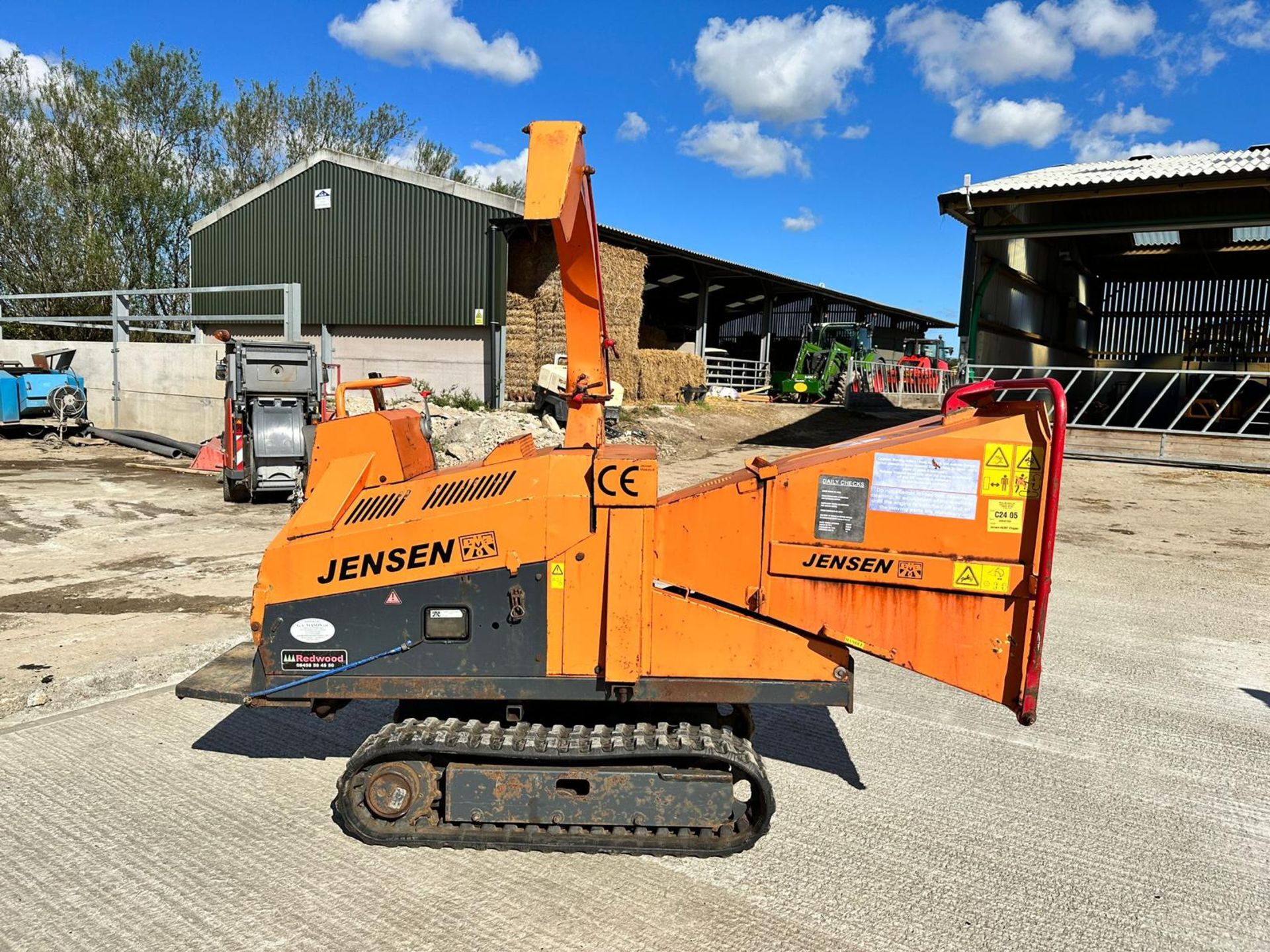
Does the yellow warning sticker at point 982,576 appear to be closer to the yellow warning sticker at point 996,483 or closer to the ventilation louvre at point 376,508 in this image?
the yellow warning sticker at point 996,483

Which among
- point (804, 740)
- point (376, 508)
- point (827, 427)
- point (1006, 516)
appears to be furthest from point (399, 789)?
point (827, 427)

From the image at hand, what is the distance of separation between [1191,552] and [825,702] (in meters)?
7.75

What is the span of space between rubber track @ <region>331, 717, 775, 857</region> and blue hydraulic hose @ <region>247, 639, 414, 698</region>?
288mm

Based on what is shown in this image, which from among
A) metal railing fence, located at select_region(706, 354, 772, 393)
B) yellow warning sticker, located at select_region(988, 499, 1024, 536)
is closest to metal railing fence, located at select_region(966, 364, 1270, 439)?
metal railing fence, located at select_region(706, 354, 772, 393)

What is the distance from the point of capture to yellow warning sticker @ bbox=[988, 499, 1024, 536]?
3143 millimetres

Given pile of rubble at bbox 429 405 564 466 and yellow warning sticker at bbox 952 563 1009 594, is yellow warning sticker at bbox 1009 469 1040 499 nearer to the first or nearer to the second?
yellow warning sticker at bbox 952 563 1009 594

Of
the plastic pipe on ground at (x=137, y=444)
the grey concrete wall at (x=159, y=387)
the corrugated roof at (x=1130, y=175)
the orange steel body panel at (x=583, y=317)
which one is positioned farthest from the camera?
the grey concrete wall at (x=159, y=387)

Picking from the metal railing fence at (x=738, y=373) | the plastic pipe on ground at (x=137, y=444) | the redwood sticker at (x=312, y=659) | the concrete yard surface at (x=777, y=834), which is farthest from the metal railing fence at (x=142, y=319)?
the metal railing fence at (x=738, y=373)

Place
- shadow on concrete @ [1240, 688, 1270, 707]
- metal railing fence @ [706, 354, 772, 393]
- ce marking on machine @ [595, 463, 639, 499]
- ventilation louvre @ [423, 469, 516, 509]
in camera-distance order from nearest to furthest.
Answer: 1. ce marking on machine @ [595, 463, 639, 499]
2. ventilation louvre @ [423, 469, 516, 509]
3. shadow on concrete @ [1240, 688, 1270, 707]
4. metal railing fence @ [706, 354, 772, 393]

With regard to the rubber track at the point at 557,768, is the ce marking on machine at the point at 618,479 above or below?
above

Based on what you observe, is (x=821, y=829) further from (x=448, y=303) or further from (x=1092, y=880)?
(x=448, y=303)

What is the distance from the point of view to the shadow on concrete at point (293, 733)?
13.8 feet

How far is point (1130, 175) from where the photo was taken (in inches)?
574

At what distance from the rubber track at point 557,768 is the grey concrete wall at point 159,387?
14019 millimetres
